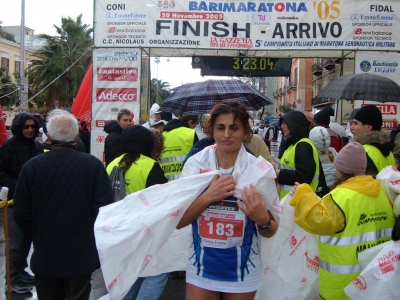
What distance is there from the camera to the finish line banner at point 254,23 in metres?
9.77

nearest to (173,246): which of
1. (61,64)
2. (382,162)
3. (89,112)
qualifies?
(382,162)

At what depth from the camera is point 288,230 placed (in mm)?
3428

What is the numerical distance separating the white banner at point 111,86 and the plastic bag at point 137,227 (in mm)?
7418

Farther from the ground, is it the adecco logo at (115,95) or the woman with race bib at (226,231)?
the adecco logo at (115,95)

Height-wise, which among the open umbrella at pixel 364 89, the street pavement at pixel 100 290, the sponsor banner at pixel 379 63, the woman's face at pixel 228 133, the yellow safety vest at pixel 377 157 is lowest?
the street pavement at pixel 100 290

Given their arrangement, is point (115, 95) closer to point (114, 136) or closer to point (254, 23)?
point (254, 23)

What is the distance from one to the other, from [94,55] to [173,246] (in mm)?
7669

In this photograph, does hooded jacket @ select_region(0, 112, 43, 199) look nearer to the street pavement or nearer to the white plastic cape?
the street pavement

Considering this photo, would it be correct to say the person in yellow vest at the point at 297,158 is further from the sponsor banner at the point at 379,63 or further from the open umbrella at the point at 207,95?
the sponsor banner at the point at 379,63

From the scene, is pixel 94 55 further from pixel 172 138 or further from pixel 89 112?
pixel 172 138

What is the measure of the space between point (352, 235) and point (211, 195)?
40.8 inches

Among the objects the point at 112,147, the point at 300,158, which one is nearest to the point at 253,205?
the point at 300,158

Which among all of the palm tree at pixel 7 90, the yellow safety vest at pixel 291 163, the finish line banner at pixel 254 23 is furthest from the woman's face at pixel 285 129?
the palm tree at pixel 7 90

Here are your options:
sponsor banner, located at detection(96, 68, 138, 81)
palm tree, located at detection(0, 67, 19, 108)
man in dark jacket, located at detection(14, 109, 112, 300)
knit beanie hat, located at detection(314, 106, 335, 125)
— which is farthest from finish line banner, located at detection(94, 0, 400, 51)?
palm tree, located at detection(0, 67, 19, 108)
